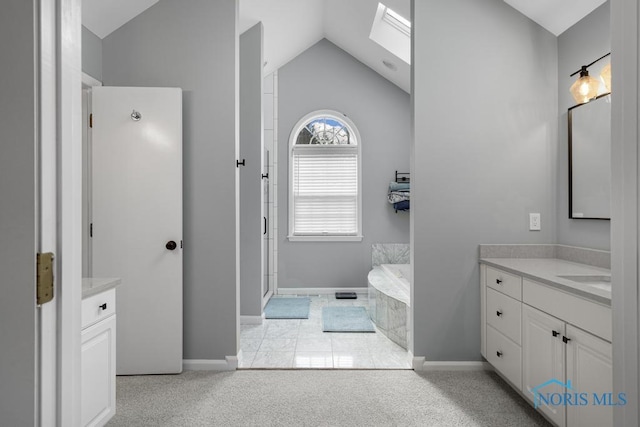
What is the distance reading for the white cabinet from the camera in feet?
5.12

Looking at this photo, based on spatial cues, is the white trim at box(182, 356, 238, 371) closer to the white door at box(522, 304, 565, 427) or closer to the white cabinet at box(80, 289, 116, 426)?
the white cabinet at box(80, 289, 116, 426)

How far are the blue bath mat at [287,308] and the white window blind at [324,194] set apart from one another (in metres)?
0.95

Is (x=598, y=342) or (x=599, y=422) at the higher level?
(x=598, y=342)

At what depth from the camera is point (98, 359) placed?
1.65 m

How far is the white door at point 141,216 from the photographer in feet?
8.07

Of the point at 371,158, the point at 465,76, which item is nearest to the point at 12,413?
the point at 465,76

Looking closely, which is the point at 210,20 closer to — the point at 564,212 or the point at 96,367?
the point at 96,367

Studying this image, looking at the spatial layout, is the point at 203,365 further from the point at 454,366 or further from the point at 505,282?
the point at 505,282

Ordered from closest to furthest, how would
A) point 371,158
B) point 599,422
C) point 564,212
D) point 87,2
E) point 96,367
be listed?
point 599,422 → point 96,367 → point 87,2 → point 564,212 → point 371,158

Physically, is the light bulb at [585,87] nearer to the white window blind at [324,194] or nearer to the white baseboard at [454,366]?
the white baseboard at [454,366]

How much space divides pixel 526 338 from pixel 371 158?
3.35 meters

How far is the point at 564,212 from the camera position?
2.47 m

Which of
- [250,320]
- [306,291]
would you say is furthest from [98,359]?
[306,291]

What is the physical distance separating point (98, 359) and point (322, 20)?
4.21m
